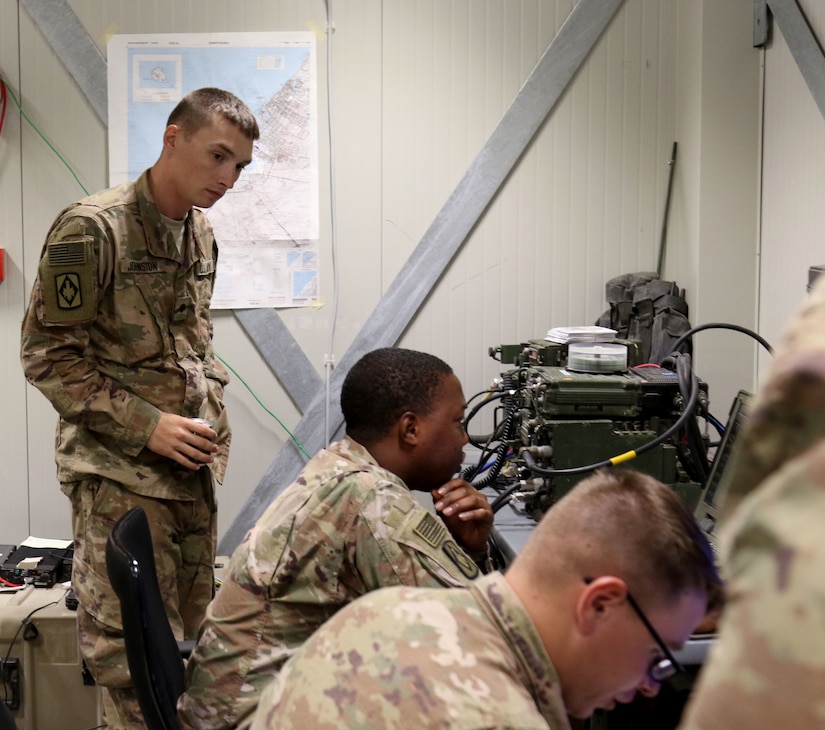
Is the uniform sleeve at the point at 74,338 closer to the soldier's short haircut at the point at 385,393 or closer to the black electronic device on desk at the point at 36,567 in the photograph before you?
the soldier's short haircut at the point at 385,393

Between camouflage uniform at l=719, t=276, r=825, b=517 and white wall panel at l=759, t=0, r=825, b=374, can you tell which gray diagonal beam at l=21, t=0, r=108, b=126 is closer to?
white wall panel at l=759, t=0, r=825, b=374

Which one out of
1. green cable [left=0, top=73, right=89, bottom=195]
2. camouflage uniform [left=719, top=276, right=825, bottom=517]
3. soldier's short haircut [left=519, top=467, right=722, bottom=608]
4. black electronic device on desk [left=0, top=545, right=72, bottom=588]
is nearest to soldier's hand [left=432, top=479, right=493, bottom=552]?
soldier's short haircut [left=519, top=467, right=722, bottom=608]

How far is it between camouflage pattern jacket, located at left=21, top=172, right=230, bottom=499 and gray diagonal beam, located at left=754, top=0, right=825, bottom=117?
1953 mm

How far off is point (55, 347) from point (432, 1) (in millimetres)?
2130

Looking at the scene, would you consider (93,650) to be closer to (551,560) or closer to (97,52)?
(551,560)

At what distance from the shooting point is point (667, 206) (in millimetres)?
3744

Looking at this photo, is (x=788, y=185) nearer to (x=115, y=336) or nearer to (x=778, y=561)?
(x=115, y=336)

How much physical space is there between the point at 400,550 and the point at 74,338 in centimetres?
Result: 123

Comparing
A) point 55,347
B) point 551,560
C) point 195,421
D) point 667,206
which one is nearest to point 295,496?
point 551,560

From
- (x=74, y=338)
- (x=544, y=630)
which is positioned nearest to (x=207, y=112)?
(x=74, y=338)

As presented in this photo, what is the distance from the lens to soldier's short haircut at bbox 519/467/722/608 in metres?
0.99

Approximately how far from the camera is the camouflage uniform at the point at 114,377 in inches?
91.8

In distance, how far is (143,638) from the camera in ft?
5.12

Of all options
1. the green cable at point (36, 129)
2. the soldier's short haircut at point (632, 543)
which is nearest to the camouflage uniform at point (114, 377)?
the green cable at point (36, 129)
